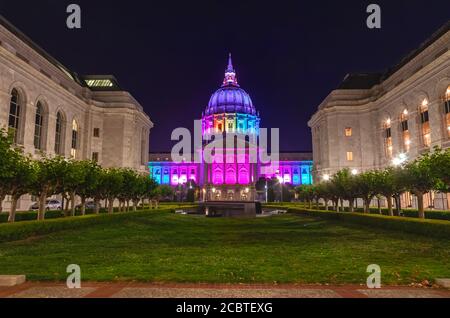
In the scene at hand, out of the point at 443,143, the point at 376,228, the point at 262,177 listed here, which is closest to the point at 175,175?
the point at 262,177

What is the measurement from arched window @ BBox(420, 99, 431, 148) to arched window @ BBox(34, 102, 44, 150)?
58.8 metres

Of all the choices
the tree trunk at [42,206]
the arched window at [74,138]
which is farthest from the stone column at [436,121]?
the arched window at [74,138]

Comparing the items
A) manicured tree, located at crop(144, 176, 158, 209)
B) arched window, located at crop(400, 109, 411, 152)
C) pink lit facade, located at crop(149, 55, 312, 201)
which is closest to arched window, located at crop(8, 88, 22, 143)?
manicured tree, located at crop(144, 176, 158, 209)

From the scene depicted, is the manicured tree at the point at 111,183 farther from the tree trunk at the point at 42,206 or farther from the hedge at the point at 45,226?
the tree trunk at the point at 42,206

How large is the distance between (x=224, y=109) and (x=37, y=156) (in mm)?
106252

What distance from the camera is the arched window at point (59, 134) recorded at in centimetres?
5856

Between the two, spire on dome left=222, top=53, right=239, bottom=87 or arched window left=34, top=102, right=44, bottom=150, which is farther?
spire on dome left=222, top=53, right=239, bottom=87

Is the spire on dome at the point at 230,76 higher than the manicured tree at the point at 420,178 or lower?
higher

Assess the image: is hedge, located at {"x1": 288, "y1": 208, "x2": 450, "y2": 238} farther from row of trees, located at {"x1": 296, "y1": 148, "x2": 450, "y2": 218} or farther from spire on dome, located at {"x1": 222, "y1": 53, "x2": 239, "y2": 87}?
spire on dome, located at {"x1": 222, "y1": 53, "x2": 239, "y2": 87}

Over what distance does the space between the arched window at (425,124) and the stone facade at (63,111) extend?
170ft

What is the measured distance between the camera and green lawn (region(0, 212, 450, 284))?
9.74 metres

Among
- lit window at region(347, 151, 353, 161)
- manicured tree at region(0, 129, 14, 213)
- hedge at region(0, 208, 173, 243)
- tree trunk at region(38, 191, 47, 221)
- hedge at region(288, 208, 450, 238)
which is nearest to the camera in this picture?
hedge at region(0, 208, 173, 243)

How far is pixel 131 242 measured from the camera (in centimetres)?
1783
